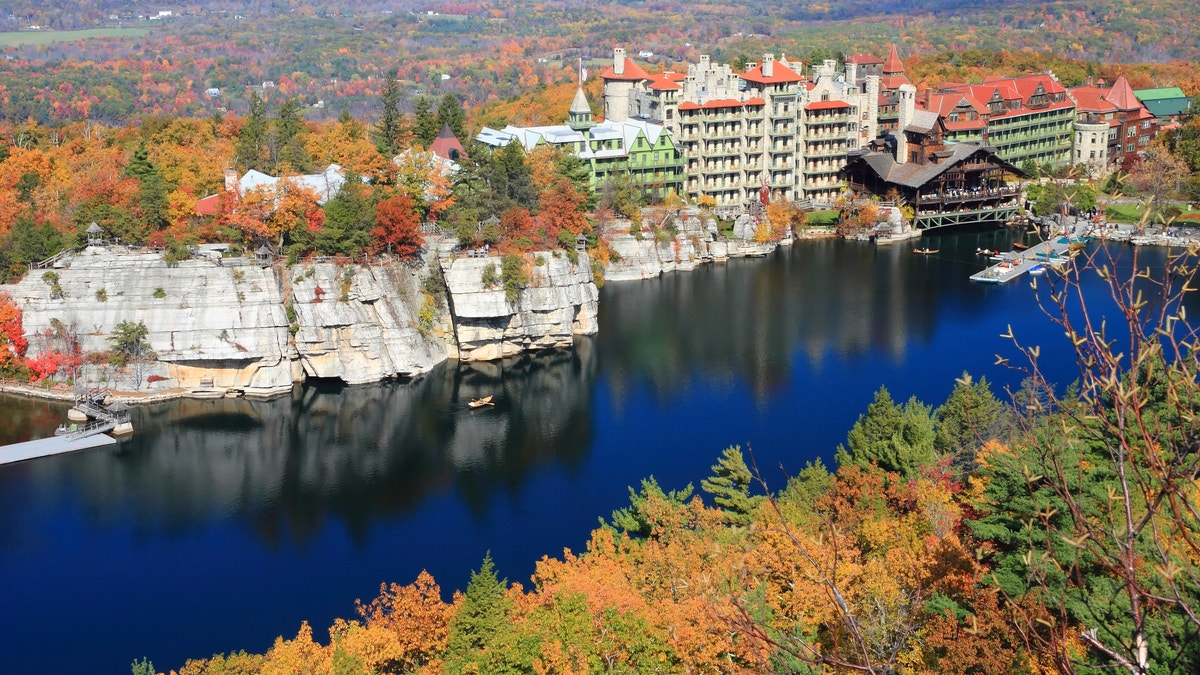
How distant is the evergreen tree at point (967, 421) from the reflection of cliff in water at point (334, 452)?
1076 centimetres

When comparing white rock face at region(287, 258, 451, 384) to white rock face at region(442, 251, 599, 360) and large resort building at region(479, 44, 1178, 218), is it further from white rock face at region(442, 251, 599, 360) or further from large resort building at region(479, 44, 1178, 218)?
large resort building at region(479, 44, 1178, 218)

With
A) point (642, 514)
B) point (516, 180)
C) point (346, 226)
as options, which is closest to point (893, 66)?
point (516, 180)

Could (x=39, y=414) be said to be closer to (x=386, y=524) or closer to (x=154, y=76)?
(x=386, y=524)

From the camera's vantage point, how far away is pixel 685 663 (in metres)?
18.4

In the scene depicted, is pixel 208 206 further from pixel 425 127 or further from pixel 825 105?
pixel 825 105

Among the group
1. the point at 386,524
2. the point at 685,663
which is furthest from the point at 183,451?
the point at 685,663

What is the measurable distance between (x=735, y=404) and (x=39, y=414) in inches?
923

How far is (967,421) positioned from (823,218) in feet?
119

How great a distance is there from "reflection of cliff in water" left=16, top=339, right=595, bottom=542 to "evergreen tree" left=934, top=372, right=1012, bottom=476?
10.8 meters

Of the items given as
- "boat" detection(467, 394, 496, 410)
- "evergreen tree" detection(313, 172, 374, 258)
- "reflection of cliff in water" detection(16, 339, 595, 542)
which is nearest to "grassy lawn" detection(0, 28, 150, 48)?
"evergreen tree" detection(313, 172, 374, 258)

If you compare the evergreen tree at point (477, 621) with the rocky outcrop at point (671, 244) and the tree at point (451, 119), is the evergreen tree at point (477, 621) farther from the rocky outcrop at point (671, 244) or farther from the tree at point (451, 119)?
the tree at point (451, 119)

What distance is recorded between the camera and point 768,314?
47938 mm

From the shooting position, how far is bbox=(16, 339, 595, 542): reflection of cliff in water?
3200 cm

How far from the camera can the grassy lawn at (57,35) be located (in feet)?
545
